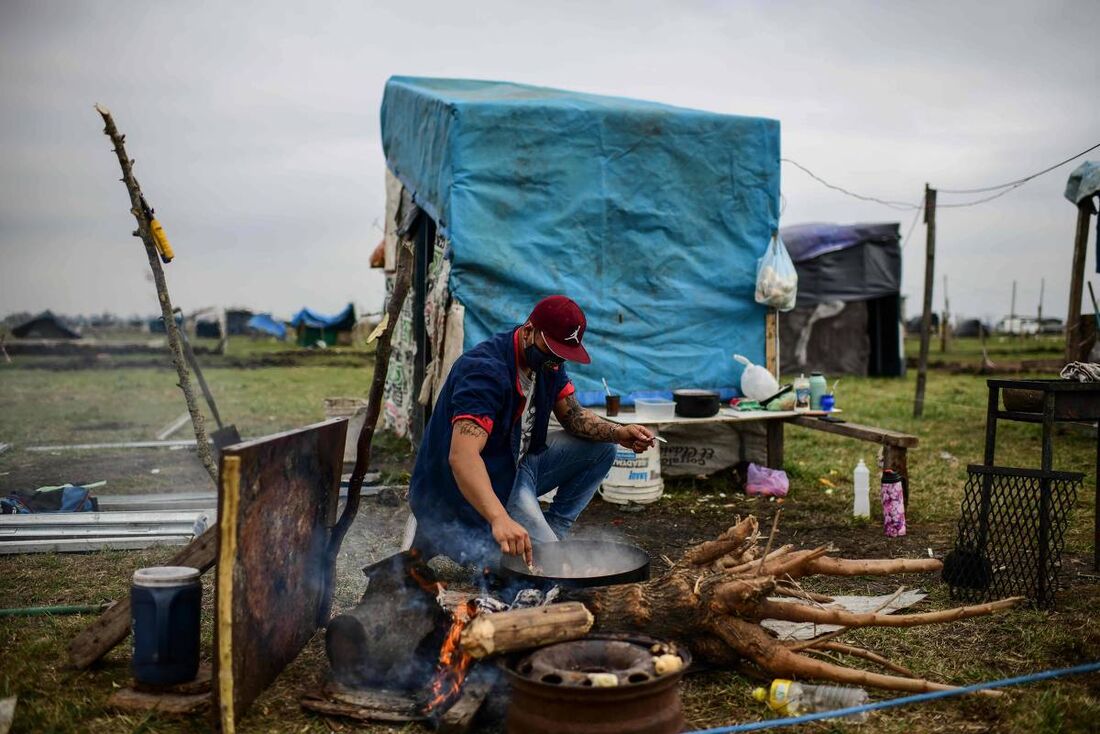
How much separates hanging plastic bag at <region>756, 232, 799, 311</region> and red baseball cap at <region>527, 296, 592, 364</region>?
435 centimetres

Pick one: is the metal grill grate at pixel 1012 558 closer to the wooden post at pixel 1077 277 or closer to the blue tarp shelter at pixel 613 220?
the blue tarp shelter at pixel 613 220

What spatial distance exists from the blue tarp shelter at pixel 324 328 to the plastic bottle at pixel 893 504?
3086 centimetres

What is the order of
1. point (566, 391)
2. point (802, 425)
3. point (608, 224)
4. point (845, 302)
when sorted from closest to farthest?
point (566, 391), point (802, 425), point (608, 224), point (845, 302)

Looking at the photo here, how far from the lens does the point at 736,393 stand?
8000mm

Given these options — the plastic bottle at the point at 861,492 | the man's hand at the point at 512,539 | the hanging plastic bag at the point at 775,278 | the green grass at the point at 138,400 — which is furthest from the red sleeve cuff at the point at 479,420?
the green grass at the point at 138,400

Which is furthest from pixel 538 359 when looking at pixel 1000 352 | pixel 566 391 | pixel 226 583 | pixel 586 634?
pixel 1000 352

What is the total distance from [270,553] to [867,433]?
4852mm

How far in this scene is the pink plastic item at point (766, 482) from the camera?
23.6 feet

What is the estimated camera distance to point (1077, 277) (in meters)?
10.4

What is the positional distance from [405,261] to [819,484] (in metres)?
5.06

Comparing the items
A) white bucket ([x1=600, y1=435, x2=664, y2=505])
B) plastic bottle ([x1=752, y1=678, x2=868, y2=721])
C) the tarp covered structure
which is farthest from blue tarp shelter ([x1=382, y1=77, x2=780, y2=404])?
the tarp covered structure

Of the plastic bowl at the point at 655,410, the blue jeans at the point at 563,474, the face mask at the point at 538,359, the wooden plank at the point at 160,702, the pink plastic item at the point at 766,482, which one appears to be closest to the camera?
the wooden plank at the point at 160,702

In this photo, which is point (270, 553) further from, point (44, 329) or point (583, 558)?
point (44, 329)

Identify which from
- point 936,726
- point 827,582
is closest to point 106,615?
point 936,726
